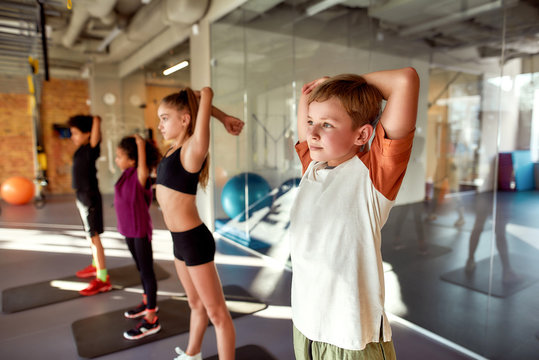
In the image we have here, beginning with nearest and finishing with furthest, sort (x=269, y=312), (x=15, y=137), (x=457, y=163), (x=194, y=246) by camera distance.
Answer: (x=194, y=246), (x=457, y=163), (x=269, y=312), (x=15, y=137)

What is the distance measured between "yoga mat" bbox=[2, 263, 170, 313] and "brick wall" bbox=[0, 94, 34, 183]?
743 centimetres

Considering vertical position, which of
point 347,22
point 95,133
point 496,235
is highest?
point 347,22

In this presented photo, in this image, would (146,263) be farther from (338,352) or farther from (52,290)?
(338,352)

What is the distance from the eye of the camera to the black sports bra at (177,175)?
5.49 feet

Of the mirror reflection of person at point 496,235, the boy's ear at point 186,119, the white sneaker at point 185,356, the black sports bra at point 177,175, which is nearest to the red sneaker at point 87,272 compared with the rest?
the white sneaker at point 185,356

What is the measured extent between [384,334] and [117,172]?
9.60 metres

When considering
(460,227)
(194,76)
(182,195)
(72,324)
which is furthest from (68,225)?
(460,227)

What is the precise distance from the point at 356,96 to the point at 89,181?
2839 millimetres

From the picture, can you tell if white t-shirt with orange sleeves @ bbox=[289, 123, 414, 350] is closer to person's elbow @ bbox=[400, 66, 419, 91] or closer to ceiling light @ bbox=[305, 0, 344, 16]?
person's elbow @ bbox=[400, 66, 419, 91]

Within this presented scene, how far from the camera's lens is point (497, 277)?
1995mm

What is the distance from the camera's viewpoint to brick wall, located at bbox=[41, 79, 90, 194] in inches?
377

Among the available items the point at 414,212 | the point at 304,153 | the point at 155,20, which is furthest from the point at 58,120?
the point at 304,153

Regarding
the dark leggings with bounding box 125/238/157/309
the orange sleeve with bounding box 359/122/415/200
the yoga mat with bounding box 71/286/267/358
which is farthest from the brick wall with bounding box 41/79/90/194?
the orange sleeve with bounding box 359/122/415/200

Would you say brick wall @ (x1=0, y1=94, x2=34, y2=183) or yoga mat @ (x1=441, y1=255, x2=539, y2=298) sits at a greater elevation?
brick wall @ (x1=0, y1=94, x2=34, y2=183)
